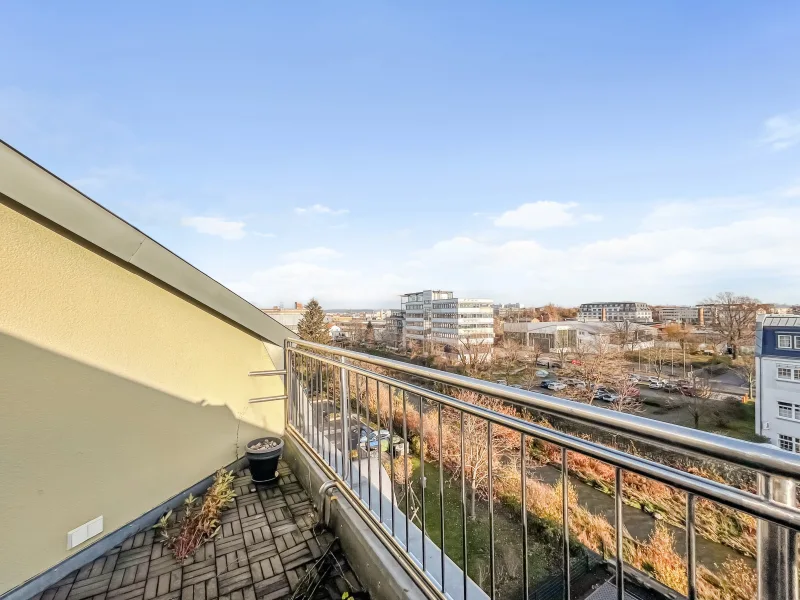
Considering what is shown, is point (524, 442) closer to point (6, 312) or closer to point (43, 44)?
point (6, 312)

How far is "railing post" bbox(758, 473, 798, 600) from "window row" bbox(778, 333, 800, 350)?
21380mm

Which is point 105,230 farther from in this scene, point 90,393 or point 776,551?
point 776,551

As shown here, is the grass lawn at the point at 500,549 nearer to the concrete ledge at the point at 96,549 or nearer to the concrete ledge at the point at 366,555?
the concrete ledge at the point at 96,549

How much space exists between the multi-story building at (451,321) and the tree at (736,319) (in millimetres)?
18275

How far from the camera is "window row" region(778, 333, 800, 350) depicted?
14375 millimetres

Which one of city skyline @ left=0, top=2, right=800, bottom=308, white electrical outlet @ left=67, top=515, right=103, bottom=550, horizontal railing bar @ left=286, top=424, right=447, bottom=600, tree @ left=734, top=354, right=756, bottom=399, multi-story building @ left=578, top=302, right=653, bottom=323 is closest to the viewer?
horizontal railing bar @ left=286, top=424, right=447, bottom=600

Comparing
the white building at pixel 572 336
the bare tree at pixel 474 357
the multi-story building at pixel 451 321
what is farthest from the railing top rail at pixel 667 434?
the multi-story building at pixel 451 321

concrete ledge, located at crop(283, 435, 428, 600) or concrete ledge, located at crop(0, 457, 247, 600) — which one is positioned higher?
concrete ledge, located at crop(283, 435, 428, 600)

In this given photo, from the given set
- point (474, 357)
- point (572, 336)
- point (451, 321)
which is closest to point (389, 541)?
point (474, 357)

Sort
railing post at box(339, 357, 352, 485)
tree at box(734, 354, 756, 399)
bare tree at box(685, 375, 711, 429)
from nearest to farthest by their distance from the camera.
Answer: railing post at box(339, 357, 352, 485), bare tree at box(685, 375, 711, 429), tree at box(734, 354, 756, 399)

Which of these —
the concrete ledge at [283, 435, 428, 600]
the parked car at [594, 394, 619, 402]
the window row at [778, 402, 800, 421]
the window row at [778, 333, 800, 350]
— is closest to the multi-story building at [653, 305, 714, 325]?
the window row at [778, 333, 800, 350]

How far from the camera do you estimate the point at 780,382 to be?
1405 cm

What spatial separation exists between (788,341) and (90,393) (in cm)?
2291

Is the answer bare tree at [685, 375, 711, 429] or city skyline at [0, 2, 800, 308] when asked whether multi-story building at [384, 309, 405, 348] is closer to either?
city skyline at [0, 2, 800, 308]
